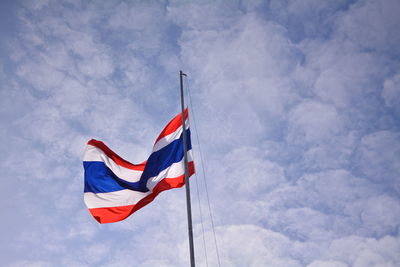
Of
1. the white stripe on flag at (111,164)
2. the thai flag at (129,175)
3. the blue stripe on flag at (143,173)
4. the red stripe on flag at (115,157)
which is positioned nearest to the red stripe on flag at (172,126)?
the thai flag at (129,175)

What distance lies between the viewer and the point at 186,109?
15.9 metres

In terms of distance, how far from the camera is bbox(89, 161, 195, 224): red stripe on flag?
1468 cm

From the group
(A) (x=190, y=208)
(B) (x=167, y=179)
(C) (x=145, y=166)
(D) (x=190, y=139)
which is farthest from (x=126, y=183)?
(A) (x=190, y=208)

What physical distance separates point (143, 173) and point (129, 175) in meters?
1.06

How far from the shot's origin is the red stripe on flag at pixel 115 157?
53.1 ft

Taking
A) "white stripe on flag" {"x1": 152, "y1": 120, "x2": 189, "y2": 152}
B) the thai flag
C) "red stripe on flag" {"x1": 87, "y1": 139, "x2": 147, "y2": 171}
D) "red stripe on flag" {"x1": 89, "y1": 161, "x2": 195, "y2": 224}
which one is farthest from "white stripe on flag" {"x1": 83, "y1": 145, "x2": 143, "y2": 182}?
"white stripe on flag" {"x1": 152, "y1": 120, "x2": 189, "y2": 152}

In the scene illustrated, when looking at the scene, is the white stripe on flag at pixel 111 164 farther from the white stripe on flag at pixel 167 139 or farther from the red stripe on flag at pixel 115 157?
the white stripe on flag at pixel 167 139

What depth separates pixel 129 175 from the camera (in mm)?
16172

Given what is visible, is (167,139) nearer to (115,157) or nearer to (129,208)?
(115,157)

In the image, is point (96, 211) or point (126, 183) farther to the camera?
point (126, 183)

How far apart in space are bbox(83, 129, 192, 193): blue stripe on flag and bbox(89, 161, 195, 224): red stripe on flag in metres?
0.55

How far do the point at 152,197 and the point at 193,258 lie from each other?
478 centimetres

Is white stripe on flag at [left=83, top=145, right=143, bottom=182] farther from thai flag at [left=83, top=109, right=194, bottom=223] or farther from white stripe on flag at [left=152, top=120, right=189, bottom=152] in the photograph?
white stripe on flag at [left=152, top=120, right=189, bottom=152]

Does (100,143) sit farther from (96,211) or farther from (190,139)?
(190,139)
